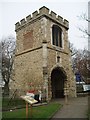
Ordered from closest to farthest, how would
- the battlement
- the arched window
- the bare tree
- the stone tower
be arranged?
the stone tower → the battlement → the arched window → the bare tree

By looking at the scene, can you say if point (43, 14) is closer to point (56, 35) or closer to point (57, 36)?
point (56, 35)

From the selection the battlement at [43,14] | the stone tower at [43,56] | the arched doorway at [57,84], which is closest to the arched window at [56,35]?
the stone tower at [43,56]

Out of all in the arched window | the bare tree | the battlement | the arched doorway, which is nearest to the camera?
the battlement

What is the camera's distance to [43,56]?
68.4 feet

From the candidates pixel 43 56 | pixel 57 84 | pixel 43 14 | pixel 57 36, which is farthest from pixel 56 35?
pixel 57 84

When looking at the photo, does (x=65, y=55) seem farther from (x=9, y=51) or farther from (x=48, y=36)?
(x=9, y=51)

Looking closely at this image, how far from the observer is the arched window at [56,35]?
2328 cm

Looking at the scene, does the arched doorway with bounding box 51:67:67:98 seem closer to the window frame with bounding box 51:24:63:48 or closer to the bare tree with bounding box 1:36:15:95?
the window frame with bounding box 51:24:63:48

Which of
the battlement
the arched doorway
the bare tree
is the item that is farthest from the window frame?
the bare tree

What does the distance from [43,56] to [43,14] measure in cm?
469

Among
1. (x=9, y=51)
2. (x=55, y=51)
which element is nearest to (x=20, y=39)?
(x=55, y=51)

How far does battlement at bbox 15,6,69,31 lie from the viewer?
22.3 m

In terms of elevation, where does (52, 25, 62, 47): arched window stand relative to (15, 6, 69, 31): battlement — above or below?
below

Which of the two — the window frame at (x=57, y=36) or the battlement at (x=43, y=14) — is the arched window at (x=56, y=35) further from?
the battlement at (x=43, y=14)
